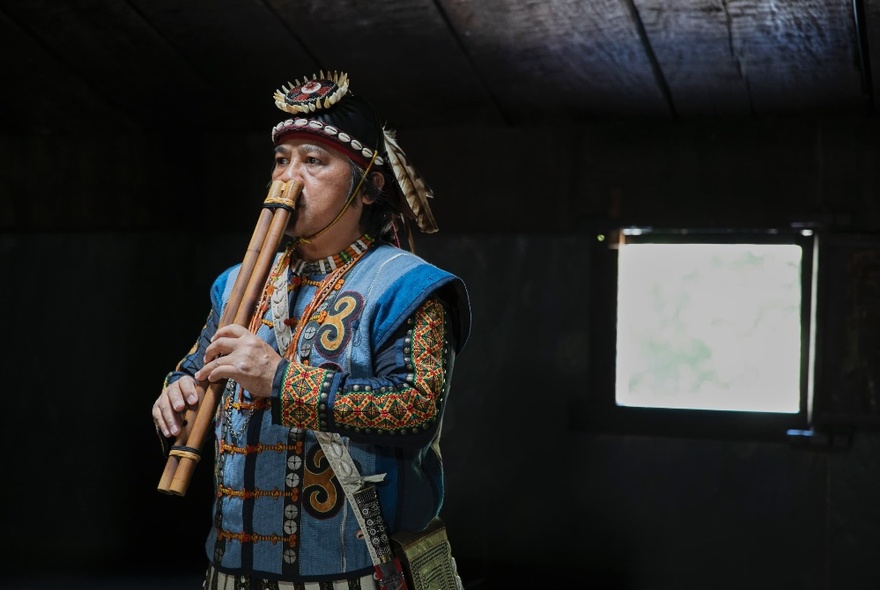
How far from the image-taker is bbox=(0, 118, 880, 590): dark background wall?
3.98m

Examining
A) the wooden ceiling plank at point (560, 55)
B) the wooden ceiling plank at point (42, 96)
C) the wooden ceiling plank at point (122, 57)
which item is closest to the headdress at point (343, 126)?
the wooden ceiling plank at point (560, 55)

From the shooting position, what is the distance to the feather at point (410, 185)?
2.36m

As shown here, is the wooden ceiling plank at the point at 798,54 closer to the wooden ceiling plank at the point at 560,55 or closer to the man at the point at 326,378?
the wooden ceiling plank at the point at 560,55

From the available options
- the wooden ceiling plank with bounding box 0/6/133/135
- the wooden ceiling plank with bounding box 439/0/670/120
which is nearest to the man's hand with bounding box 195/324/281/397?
the wooden ceiling plank with bounding box 439/0/670/120

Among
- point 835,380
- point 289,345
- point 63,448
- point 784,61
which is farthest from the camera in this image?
point 63,448

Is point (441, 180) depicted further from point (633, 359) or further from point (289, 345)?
point (289, 345)

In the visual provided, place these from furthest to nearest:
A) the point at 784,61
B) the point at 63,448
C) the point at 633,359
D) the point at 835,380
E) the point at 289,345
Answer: the point at 63,448, the point at 633,359, the point at 835,380, the point at 784,61, the point at 289,345

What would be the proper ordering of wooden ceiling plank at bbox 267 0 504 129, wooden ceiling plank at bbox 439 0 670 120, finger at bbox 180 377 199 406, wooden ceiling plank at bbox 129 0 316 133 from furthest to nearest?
wooden ceiling plank at bbox 129 0 316 133 < wooden ceiling plank at bbox 267 0 504 129 < wooden ceiling plank at bbox 439 0 670 120 < finger at bbox 180 377 199 406

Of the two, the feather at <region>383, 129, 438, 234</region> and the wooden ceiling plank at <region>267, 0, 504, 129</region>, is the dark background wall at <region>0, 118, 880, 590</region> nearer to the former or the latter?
the wooden ceiling plank at <region>267, 0, 504, 129</region>

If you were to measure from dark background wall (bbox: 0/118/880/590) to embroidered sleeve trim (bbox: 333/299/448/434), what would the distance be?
A: 2.18 m

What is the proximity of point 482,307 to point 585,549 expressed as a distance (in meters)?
1.01

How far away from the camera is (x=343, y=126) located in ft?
7.42

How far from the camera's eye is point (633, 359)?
4.19 meters

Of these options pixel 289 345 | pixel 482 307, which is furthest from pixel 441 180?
pixel 289 345
